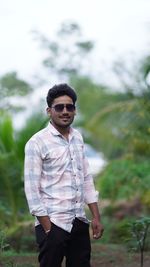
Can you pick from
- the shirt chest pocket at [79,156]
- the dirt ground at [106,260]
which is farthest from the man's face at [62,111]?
the dirt ground at [106,260]

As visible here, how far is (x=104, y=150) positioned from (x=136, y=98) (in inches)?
624

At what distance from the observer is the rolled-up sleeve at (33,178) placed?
4609 millimetres

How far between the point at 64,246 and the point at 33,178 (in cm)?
52

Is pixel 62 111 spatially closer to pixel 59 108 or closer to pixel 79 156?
pixel 59 108

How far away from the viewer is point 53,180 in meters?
4.69

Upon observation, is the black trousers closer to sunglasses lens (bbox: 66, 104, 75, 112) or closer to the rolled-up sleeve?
the rolled-up sleeve

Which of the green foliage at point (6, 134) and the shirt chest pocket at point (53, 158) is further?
the green foliage at point (6, 134)

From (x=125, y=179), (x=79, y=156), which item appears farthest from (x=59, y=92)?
(x=125, y=179)

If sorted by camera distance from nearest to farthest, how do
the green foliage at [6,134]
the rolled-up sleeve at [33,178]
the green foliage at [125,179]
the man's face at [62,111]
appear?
the rolled-up sleeve at [33,178]
the man's face at [62,111]
the green foliage at [6,134]
the green foliage at [125,179]

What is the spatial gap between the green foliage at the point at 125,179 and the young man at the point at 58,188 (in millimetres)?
6091

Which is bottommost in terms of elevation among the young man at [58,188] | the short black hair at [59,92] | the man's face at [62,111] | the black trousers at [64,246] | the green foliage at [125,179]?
the black trousers at [64,246]

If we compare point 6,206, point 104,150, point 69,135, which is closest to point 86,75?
point 104,150

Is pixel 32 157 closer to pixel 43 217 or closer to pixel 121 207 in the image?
pixel 43 217

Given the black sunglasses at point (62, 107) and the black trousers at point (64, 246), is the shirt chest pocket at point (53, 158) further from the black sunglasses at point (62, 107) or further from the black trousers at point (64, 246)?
the black trousers at point (64, 246)
